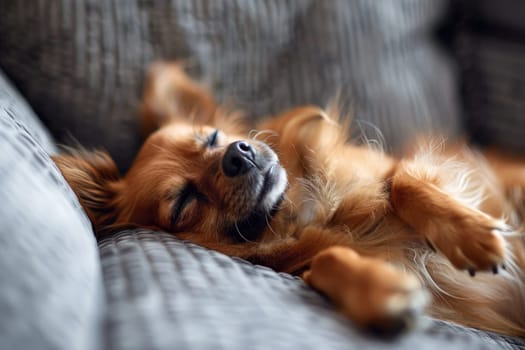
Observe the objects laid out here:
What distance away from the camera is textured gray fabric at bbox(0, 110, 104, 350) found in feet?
1.97

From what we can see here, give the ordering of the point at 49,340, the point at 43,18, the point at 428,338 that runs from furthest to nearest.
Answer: the point at 43,18 → the point at 428,338 → the point at 49,340

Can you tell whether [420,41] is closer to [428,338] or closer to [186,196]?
[186,196]

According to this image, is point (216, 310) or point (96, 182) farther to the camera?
point (96, 182)

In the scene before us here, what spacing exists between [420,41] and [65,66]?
1.06m

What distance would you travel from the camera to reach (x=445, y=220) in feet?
3.25

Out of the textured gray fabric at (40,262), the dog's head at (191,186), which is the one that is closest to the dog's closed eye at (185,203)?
the dog's head at (191,186)

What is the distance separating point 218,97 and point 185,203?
0.48 metres

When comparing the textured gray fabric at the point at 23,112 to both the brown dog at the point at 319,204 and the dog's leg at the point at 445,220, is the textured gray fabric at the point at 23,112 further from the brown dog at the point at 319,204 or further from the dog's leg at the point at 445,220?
the dog's leg at the point at 445,220

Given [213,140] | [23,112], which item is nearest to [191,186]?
[213,140]

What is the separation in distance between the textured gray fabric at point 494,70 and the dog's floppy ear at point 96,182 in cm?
116

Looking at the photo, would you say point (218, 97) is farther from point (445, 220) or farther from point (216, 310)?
point (216, 310)

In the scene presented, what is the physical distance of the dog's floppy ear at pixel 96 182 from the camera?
1269 mm

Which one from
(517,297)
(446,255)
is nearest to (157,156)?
(446,255)

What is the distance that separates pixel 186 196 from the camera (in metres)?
1.20
